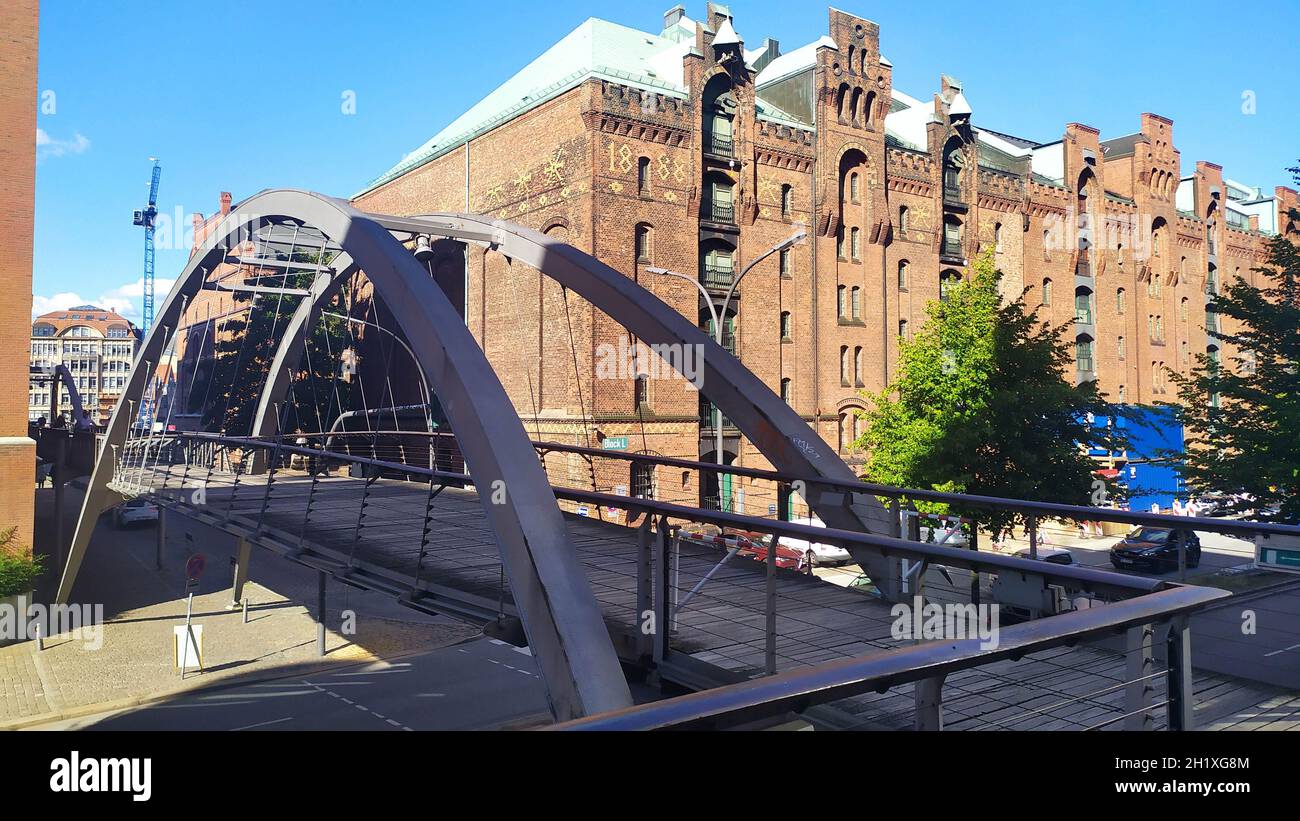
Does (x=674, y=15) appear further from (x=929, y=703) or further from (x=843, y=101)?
(x=929, y=703)

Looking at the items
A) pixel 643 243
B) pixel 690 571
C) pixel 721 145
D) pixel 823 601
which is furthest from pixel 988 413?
pixel 721 145

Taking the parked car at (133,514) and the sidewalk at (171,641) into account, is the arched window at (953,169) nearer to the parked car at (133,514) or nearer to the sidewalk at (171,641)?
the sidewalk at (171,641)

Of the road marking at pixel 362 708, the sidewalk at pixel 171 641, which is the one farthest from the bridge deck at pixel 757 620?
the sidewalk at pixel 171 641

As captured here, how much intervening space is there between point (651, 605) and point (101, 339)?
418 feet

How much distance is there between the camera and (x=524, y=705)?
1397cm

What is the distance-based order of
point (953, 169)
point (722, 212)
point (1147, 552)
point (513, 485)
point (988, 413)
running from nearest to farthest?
1. point (513, 485)
2. point (988, 413)
3. point (1147, 552)
4. point (722, 212)
5. point (953, 169)

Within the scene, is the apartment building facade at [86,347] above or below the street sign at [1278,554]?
above

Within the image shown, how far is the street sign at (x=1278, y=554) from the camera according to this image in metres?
4.72

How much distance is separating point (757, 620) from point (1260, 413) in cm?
1264

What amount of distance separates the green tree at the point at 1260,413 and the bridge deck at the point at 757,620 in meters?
10.2

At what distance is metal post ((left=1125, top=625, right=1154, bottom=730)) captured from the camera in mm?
2598

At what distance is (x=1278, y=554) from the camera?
15.9 feet
